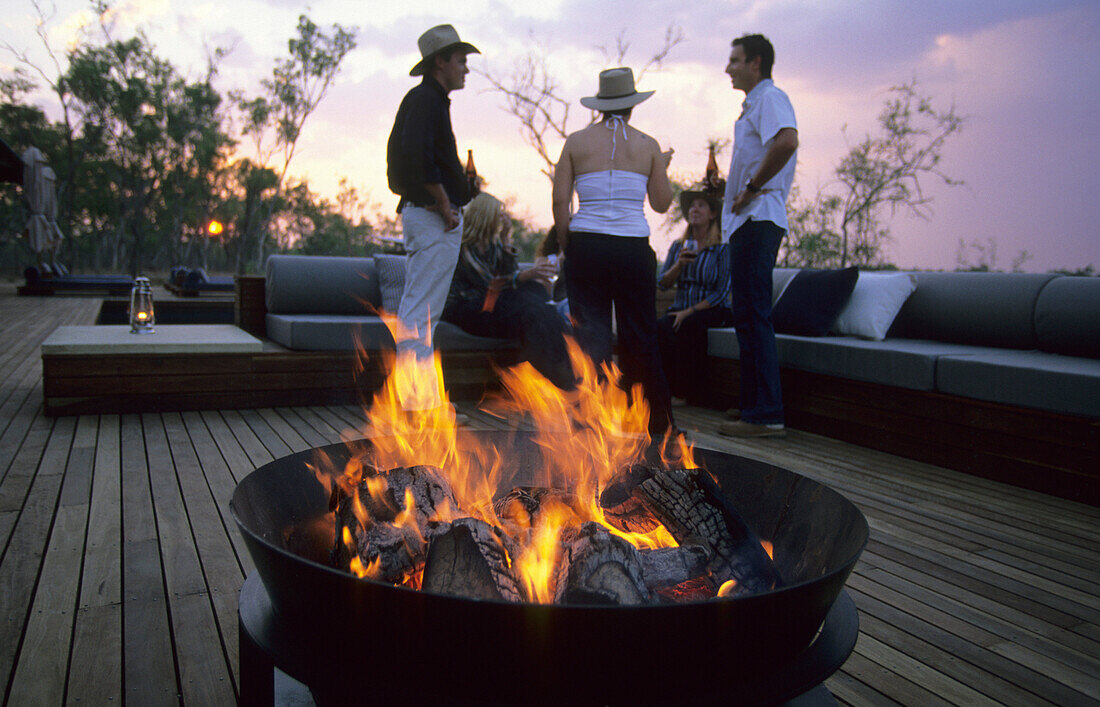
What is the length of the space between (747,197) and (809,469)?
1.28m

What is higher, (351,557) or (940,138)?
(940,138)

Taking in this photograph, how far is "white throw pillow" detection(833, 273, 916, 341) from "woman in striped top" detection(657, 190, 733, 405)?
68 cm

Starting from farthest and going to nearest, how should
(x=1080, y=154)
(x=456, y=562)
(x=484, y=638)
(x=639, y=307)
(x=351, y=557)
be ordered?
(x=1080, y=154)
(x=639, y=307)
(x=351, y=557)
(x=456, y=562)
(x=484, y=638)

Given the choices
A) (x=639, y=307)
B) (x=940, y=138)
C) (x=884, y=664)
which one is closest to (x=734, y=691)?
(x=884, y=664)

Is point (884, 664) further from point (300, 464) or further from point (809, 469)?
point (809, 469)

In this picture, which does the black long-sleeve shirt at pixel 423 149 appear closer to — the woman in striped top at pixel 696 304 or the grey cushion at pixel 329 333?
the grey cushion at pixel 329 333

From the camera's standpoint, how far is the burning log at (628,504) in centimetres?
115

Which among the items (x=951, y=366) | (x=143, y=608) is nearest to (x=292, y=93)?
(x=951, y=366)

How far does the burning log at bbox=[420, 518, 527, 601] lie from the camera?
31.3 inches

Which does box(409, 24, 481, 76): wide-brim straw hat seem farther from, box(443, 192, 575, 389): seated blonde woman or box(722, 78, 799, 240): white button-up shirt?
box(722, 78, 799, 240): white button-up shirt

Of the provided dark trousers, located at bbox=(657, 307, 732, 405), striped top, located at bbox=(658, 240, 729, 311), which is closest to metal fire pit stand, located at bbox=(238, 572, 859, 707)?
dark trousers, located at bbox=(657, 307, 732, 405)

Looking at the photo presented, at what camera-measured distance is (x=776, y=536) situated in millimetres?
1135

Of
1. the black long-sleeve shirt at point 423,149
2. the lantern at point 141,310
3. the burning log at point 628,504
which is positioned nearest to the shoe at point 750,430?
the black long-sleeve shirt at point 423,149

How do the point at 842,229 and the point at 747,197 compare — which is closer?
the point at 747,197
